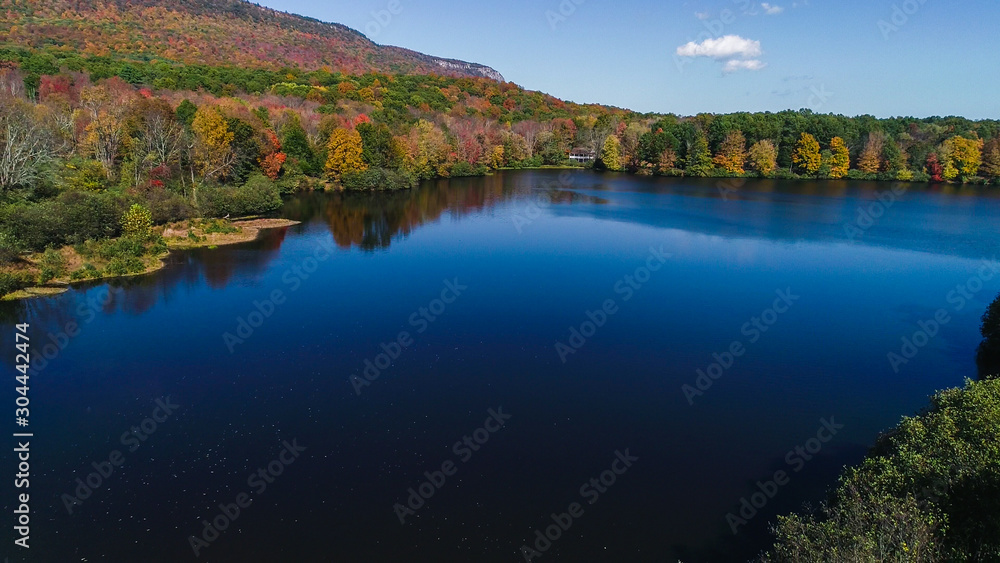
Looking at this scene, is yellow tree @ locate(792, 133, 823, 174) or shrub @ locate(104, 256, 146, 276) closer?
shrub @ locate(104, 256, 146, 276)

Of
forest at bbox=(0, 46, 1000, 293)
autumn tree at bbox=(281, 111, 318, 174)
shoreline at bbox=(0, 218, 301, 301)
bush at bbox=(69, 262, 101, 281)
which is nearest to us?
shoreline at bbox=(0, 218, 301, 301)

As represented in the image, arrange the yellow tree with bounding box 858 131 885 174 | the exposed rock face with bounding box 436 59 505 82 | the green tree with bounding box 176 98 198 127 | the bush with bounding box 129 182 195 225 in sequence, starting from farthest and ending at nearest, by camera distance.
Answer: the exposed rock face with bounding box 436 59 505 82, the yellow tree with bounding box 858 131 885 174, the green tree with bounding box 176 98 198 127, the bush with bounding box 129 182 195 225

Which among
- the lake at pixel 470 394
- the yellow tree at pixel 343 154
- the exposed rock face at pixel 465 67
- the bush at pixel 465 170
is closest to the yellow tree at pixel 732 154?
the bush at pixel 465 170

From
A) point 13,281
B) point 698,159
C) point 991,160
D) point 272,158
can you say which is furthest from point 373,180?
point 991,160

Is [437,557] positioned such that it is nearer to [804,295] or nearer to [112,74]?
[804,295]

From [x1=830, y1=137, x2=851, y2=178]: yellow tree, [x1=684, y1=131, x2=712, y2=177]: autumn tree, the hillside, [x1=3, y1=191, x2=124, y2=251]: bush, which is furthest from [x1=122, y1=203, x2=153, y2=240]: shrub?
[x1=830, y1=137, x2=851, y2=178]: yellow tree

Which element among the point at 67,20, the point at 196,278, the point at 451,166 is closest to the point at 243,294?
the point at 196,278

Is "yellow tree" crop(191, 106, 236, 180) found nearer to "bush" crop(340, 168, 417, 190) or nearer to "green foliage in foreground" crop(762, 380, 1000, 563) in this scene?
"bush" crop(340, 168, 417, 190)

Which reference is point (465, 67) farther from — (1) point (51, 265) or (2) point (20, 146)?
(1) point (51, 265)
